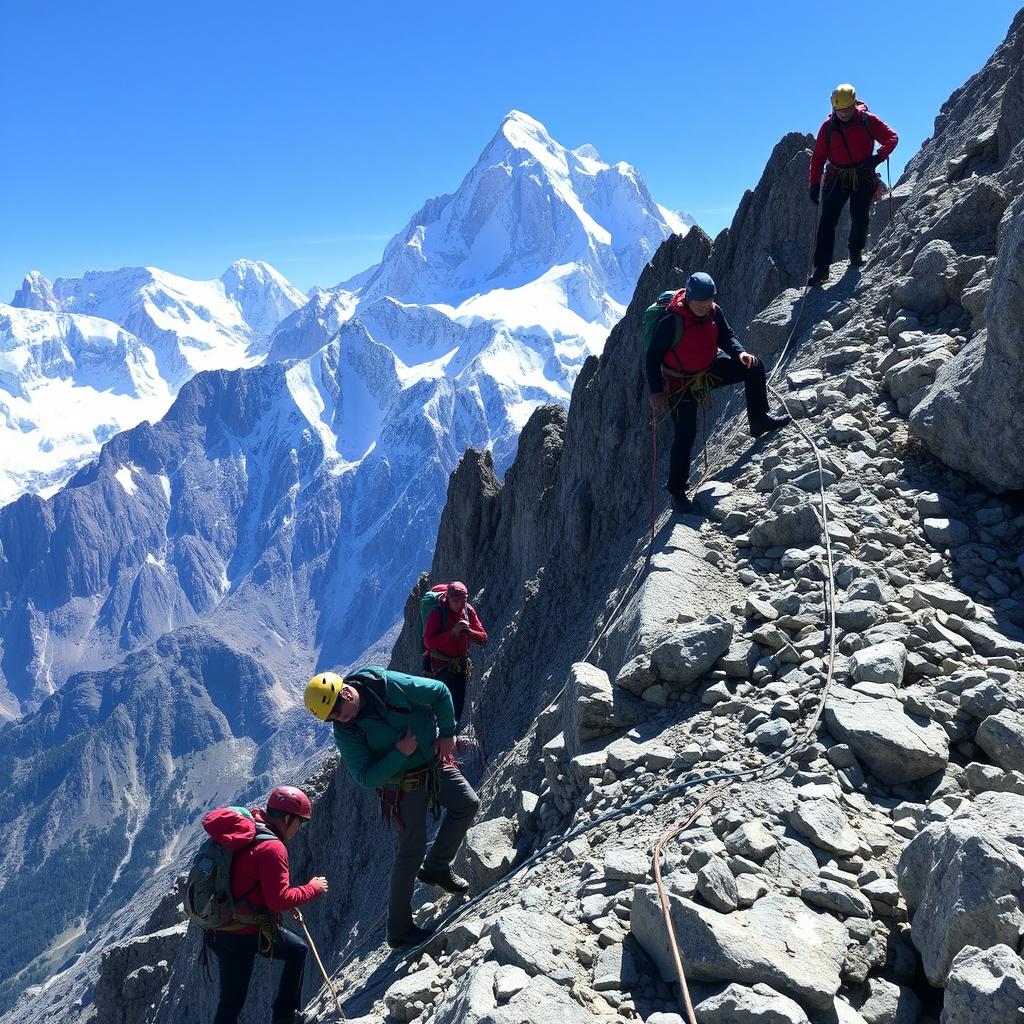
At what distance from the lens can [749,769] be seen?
8.81m

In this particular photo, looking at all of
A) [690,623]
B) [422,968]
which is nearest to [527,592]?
[690,623]

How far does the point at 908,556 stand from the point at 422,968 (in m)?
8.11

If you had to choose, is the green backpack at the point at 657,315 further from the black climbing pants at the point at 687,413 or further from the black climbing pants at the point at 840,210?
the black climbing pants at the point at 840,210

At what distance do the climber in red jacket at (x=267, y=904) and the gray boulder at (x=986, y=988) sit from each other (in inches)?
265

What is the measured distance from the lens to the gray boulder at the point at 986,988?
520 centimetres

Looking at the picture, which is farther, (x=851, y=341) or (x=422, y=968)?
(x=851, y=341)

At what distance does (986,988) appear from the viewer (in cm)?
531

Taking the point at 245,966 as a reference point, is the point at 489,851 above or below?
above

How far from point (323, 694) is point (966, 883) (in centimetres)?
644

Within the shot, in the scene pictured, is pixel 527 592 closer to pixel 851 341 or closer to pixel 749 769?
pixel 851 341

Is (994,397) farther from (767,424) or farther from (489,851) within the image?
(489,851)

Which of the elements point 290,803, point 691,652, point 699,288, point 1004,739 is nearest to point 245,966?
point 290,803

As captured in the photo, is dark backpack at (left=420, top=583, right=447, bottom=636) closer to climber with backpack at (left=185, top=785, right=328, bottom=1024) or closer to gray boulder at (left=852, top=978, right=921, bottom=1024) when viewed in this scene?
climber with backpack at (left=185, top=785, right=328, bottom=1024)

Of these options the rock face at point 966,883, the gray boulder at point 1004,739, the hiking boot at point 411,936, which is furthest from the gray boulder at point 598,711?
the rock face at point 966,883
